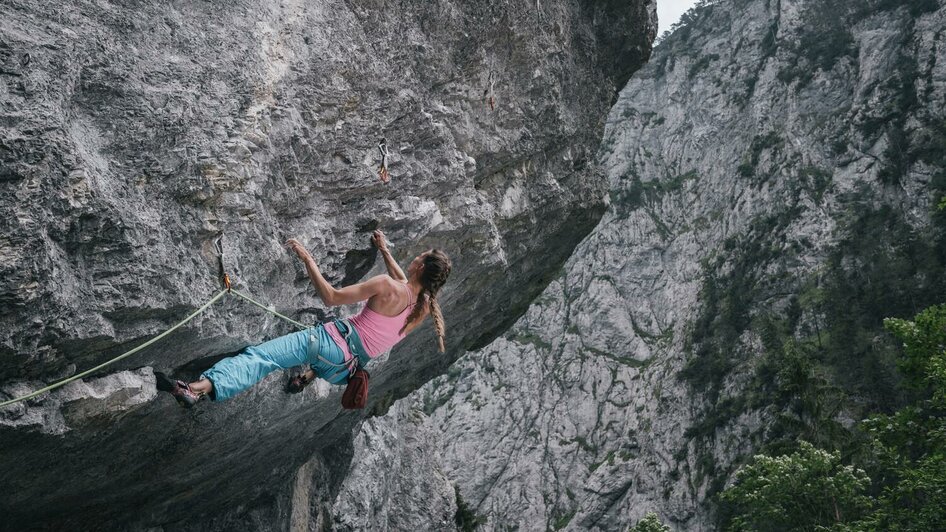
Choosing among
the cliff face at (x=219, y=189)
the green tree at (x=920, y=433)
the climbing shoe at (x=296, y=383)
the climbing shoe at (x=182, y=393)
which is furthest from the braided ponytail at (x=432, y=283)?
the green tree at (x=920, y=433)

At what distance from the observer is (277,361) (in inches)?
207

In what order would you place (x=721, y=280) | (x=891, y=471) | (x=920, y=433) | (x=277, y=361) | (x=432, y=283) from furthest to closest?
(x=721, y=280) < (x=891, y=471) < (x=920, y=433) < (x=432, y=283) < (x=277, y=361)

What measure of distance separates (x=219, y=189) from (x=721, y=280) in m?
41.7

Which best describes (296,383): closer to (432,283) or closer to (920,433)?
(432,283)

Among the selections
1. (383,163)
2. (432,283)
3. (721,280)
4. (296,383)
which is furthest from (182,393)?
(721,280)

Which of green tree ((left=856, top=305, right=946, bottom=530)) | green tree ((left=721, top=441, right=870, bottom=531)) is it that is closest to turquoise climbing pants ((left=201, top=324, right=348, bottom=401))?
green tree ((left=856, top=305, right=946, bottom=530))

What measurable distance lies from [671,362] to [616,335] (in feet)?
27.4

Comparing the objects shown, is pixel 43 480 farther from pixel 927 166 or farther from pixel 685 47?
pixel 685 47

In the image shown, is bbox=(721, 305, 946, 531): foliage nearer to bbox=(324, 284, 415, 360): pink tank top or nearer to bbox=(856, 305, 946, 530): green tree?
bbox=(856, 305, 946, 530): green tree

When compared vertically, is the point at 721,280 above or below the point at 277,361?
above

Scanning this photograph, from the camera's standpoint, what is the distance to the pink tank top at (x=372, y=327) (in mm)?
5582

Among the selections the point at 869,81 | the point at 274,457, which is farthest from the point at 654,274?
the point at 274,457

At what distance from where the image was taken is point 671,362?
4366 cm

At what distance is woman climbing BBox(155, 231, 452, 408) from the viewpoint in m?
5.14
